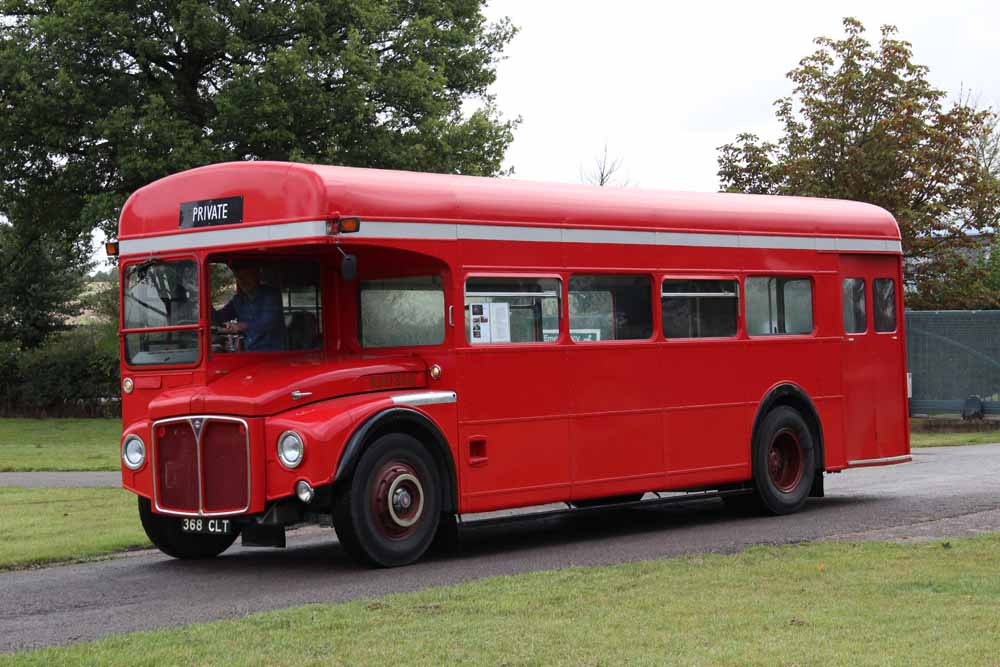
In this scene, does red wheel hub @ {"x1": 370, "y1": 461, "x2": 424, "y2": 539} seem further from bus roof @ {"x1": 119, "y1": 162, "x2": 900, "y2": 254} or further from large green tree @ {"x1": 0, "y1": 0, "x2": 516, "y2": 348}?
large green tree @ {"x1": 0, "y1": 0, "x2": 516, "y2": 348}

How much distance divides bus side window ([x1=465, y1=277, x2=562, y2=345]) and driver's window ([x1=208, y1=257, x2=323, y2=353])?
125cm

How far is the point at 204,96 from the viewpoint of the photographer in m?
34.6

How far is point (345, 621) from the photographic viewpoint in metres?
8.57

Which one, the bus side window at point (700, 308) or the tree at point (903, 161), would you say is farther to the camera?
the tree at point (903, 161)

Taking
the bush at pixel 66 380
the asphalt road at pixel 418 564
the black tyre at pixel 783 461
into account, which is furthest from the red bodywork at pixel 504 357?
the bush at pixel 66 380

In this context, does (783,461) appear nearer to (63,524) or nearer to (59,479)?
(63,524)

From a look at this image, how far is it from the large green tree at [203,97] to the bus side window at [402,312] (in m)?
18.6

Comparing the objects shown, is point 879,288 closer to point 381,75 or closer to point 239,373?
point 239,373

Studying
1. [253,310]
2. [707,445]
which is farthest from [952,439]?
[253,310]

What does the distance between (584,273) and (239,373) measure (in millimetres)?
3071

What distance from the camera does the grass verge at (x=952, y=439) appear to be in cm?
2577

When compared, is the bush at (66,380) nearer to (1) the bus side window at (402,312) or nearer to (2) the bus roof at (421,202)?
(2) the bus roof at (421,202)

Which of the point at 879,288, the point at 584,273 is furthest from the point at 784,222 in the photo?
the point at 584,273

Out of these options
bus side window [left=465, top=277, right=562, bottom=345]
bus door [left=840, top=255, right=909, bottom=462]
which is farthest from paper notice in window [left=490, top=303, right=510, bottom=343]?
bus door [left=840, top=255, right=909, bottom=462]
